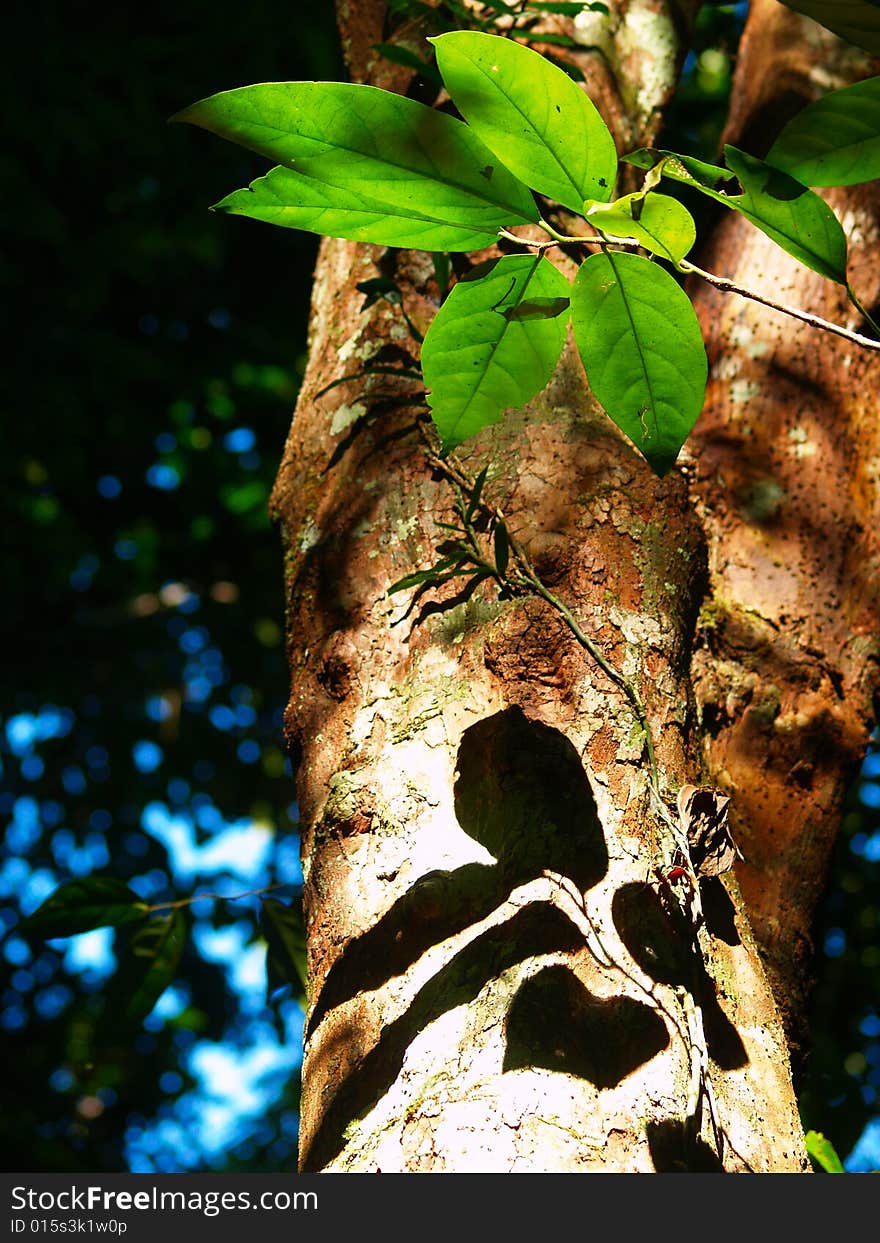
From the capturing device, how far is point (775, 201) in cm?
67

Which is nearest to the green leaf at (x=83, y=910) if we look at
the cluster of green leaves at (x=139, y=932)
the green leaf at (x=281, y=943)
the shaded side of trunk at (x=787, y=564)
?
the cluster of green leaves at (x=139, y=932)

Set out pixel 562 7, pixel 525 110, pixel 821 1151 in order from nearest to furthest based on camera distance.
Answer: pixel 525 110, pixel 821 1151, pixel 562 7

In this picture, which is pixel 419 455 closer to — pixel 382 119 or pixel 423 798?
pixel 423 798

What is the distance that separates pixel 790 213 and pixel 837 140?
0.05 metres

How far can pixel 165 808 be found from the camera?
4805 mm

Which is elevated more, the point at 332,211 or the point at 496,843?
the point at 332,211

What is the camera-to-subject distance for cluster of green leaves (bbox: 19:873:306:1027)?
1.44 meters

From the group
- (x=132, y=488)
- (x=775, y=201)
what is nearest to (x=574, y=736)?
(x=775, y=201)

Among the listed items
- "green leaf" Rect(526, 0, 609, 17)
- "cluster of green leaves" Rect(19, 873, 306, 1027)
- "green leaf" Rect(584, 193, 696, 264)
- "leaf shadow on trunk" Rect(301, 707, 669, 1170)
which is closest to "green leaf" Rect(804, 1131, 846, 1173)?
"leaf shadow on trunk" Rect(301, 707, 669, 1170)

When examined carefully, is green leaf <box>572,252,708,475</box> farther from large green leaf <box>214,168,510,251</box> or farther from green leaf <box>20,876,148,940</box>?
green leaf <box>20,876,148,940</box>

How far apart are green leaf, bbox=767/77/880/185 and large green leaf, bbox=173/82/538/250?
0.18 metres

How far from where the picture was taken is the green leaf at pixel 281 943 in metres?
1.59

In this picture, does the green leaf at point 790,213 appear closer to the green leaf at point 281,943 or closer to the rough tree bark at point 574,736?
the rough tree bark at point 574,736

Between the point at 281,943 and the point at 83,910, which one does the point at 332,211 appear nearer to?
the point at 83,910
